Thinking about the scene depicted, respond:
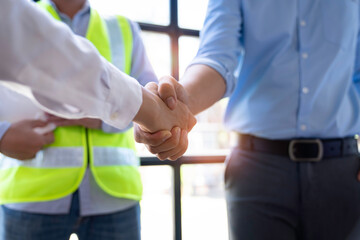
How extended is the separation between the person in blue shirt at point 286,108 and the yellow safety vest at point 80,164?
224 millimetres

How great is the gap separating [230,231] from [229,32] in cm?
62

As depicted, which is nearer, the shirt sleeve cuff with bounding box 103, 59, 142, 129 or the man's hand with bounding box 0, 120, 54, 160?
the shirt sleeve cuff with bounding box 103, 59, 142, 129

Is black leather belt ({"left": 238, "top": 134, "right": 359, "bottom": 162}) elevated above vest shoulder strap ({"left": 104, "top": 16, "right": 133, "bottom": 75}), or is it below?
below

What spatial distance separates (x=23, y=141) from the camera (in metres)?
0.83

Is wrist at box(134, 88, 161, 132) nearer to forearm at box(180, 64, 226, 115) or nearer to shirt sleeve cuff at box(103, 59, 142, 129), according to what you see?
shirt sleeve cuff at box(103, 59, 142, 129)

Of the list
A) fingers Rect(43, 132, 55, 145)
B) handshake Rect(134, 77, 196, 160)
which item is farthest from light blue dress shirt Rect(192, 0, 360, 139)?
fingers Rect(43, 132, 55, 145)

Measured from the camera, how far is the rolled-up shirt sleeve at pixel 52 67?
18.8 inches

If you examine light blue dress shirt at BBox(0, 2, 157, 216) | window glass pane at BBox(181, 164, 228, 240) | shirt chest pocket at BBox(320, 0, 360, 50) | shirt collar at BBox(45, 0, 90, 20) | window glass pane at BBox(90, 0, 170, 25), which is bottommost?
window glass pane at BBox(181, 164, 228, 240)

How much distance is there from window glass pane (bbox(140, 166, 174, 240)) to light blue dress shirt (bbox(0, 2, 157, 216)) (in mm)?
438

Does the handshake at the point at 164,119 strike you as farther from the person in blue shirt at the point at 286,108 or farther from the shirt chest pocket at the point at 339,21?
the shirt chest pocket at the point at 339,21

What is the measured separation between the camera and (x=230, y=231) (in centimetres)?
99

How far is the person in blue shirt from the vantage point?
92 centimetres

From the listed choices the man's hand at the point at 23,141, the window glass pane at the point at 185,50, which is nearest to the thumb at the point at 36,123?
the man's hand at the point at 23,141

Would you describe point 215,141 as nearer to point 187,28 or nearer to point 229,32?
point 187,28
